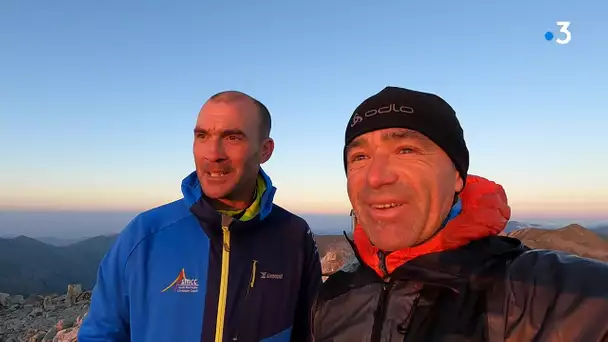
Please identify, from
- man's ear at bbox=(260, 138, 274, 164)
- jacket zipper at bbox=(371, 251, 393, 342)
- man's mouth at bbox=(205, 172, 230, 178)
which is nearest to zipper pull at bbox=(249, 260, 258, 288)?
man's mouth at bbox=(205, 172, 230, 178)

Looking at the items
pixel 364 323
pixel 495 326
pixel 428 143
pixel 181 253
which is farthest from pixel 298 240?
pixel 495 326

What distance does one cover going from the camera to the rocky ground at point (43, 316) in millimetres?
12727

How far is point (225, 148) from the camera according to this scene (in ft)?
11.8

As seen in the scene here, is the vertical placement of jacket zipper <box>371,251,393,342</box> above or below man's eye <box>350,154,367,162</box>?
below

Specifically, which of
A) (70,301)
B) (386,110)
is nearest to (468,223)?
(386,110)

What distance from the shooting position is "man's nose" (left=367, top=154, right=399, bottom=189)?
2338 millimetres

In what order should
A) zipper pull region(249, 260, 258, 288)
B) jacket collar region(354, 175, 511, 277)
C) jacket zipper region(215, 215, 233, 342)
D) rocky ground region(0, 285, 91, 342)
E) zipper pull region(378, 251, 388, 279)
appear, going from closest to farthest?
jacket collar region(354, 175, 511, 277), zipper pull region(378, 251, 388, 279), jacket zipper region(215, 215, 233, 342), zipper pull region(249, 260, 258, 288), rocky ground region(0, 285, 91, 342)

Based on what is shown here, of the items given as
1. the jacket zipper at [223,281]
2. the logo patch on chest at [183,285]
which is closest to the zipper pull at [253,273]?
the jacket zipper at [223,281]

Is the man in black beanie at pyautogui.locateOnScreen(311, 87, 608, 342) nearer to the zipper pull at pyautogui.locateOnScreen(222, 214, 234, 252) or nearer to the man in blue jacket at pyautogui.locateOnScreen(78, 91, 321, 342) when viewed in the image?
the man in blue jacket at pyautogui.locateOnScreen(78, 91, 321, 342)

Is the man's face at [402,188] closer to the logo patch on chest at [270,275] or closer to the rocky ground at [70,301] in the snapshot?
the logo patch on chest at [270,275]

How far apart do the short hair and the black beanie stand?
1.45m

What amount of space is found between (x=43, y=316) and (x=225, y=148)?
1605 cm

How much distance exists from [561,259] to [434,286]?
0.64 meters

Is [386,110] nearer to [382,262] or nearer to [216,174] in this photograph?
[382,262]
